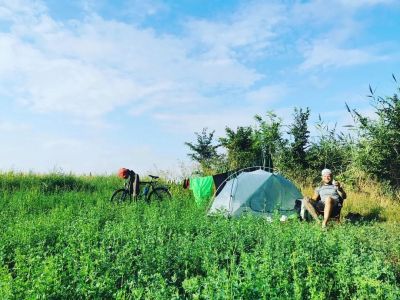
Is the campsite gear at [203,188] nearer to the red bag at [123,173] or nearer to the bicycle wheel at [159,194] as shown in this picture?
the bicycle wheel at [159,194]

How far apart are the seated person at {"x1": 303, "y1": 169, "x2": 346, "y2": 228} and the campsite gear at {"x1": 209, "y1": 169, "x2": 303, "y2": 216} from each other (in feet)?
3.27

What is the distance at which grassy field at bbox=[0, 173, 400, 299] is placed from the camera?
461cm

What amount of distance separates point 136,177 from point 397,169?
9.76 m

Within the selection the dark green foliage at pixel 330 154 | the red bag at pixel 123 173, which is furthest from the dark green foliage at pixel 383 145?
the red bag at pixel 123 173

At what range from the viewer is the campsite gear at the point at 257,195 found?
11922 millimetres

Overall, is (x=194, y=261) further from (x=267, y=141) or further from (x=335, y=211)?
(x=267, y=141)

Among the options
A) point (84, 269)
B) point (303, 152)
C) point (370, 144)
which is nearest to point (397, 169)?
point (370, 144)

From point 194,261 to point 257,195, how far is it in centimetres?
616

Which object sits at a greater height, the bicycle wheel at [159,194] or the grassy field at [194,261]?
the bicycle wheel at [159,194]

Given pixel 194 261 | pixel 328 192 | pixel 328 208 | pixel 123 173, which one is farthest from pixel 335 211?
pixel 123 173

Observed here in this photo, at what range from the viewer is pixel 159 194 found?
1488 centimetres

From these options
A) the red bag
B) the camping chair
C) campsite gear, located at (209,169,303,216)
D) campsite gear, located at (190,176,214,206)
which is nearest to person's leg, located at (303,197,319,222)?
A: the camping chair

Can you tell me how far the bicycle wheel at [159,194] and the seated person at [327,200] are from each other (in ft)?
17.1

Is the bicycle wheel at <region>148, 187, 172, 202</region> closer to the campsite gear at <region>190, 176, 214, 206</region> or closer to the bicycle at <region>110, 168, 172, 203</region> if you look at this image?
the bicycle at <region>110, 168, 172, 203</region>
